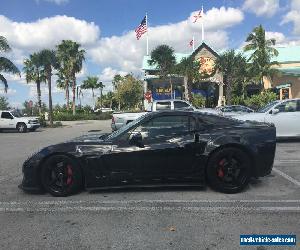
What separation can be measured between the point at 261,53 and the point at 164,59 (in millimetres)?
10082

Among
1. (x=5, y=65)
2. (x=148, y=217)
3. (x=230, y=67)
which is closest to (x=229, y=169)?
(x=148, y=217)

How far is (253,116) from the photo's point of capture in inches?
553

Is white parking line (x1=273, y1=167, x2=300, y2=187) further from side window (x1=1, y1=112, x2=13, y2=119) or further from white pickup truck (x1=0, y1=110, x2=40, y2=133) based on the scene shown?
side window (x1=1, y1=112, x2=13, y2=119)

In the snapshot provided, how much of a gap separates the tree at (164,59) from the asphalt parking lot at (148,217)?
35.6 m

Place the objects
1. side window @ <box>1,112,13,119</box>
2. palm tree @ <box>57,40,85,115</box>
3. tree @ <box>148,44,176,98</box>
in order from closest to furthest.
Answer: side window @ <box>1,112,13,119</box>, tree @ <box>148,44,176,98</box>, palm tree @ <box>57,40,85,115</box>

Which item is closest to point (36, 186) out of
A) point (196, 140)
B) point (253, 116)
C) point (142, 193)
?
point (142, 193)

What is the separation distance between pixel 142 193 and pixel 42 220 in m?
1.83

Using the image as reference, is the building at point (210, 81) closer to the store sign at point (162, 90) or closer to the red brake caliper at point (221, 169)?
the store sign at point (162, 90)

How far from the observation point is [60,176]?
268 inches

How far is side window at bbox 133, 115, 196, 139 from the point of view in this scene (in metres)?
6.96

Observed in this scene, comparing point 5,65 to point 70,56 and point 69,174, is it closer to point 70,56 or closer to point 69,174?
point 70,56

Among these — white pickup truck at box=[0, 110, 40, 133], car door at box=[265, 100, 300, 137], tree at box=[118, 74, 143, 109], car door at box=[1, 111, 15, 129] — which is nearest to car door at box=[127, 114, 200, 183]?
car door at box=[265, 100, 300, 137]

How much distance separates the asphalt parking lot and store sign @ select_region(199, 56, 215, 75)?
38.5m

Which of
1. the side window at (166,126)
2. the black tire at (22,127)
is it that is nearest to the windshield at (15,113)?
the black tire at (22,127)
